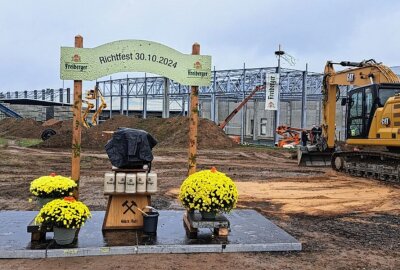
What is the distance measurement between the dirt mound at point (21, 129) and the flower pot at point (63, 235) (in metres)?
42.8

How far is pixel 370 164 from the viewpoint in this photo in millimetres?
16469

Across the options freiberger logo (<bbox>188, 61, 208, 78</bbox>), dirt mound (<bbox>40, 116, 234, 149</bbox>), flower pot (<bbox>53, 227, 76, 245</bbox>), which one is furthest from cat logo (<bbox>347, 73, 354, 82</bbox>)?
dirt mound (<bbox>40, 116, 234, 149</bbox>)

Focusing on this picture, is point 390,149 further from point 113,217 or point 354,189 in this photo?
point 113,217

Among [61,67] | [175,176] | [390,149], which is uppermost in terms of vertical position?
[61,67]

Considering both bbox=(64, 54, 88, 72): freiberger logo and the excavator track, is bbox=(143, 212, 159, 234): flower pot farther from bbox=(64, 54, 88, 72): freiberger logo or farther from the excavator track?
the excavator track

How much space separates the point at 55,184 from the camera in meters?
7.53

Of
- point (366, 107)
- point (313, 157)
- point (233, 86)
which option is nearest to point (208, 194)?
point (366, 107)

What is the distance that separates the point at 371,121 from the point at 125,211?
37.6 feet

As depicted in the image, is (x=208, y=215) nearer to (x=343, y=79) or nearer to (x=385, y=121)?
(x=385, y=121)

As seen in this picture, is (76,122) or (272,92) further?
(272,92)

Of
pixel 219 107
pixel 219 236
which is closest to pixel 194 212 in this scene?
pixel 219 236

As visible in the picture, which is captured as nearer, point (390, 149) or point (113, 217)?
point (113, 217)

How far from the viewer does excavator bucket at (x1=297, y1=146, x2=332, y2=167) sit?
2117 centimetres

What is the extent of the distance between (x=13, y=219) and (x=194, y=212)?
11.0ft
